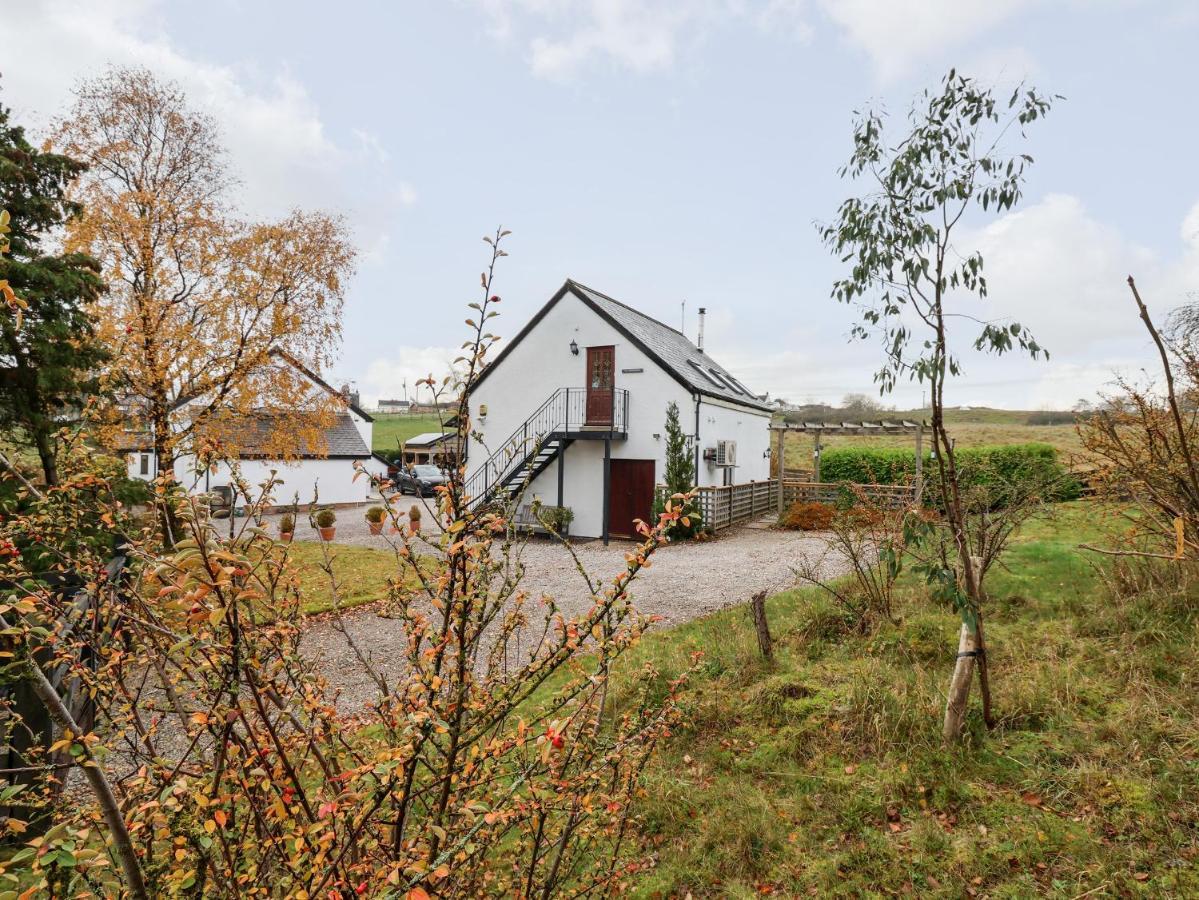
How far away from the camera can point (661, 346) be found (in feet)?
61.1

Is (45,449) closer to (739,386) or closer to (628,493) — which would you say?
(628,493)

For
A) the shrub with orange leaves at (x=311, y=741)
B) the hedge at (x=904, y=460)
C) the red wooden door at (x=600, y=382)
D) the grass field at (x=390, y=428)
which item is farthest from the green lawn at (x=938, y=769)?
the grass field at (x=390, y=428)

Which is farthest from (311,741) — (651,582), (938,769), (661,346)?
(661,346)

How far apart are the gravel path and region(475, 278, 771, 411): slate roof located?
15.8 feet

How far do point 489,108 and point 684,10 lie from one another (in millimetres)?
3516

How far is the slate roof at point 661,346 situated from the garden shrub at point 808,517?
13.6 ft

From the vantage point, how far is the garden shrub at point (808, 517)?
17.1m

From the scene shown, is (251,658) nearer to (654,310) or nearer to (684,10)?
(684,10)

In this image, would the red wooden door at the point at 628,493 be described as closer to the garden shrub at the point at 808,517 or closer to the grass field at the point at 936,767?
the garden shrub at the point at 808,517

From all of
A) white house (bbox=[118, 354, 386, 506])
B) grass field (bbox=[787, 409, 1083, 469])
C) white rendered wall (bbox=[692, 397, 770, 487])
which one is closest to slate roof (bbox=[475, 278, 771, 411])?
white rendered wall (bbox=[692, 397, 770, 487])

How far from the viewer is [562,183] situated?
11.1 metres

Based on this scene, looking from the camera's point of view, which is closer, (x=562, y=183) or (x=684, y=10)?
(x=684, y=10)

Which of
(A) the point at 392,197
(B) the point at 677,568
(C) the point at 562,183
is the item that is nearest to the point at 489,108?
(C) the point at 562,183

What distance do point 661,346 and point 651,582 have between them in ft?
32.4
